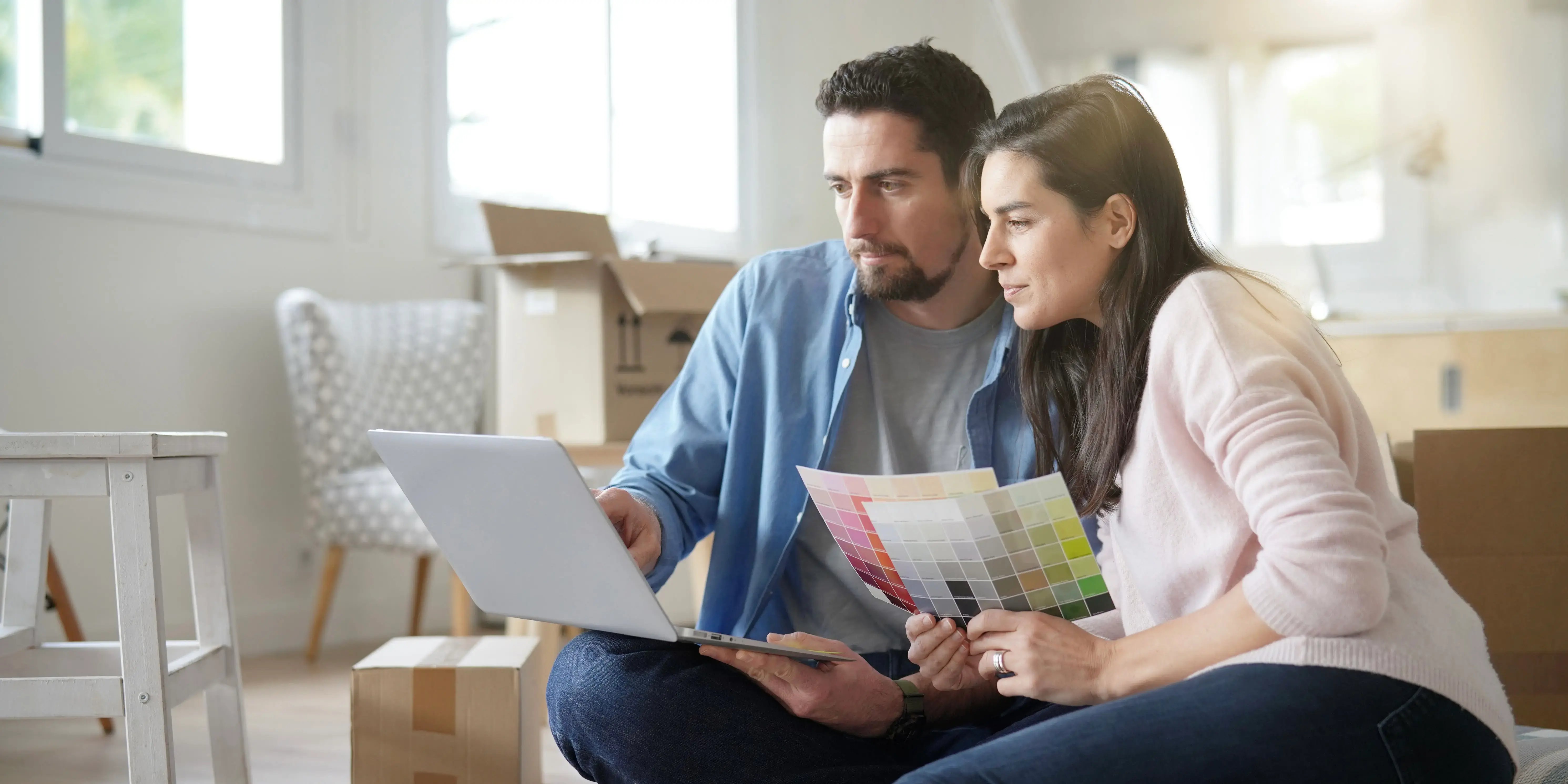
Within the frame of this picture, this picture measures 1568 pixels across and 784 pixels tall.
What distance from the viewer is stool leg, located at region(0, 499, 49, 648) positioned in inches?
57.0

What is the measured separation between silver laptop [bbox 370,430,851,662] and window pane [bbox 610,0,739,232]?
282cm

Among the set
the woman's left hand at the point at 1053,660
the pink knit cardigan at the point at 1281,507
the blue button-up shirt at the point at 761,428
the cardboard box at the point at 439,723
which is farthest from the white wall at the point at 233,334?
the pink knit cardigan at the point at 1281,507

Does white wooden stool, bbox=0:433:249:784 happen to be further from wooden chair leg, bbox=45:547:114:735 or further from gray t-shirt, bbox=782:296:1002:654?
wooden chair leg, bbox=45:547:114:735

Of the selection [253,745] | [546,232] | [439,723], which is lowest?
[253,745]

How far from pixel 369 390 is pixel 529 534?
6.59 ft

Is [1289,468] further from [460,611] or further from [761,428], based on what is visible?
[460,611]

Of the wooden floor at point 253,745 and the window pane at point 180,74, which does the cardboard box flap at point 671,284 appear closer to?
the wooden floor at point 253,745

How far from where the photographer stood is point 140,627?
122cm

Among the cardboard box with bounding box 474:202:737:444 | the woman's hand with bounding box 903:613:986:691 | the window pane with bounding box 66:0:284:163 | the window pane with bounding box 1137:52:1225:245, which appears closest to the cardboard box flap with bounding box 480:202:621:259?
the cardboard box with bounding box 474:202:737:444

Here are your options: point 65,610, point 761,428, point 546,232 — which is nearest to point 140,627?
point 761,428

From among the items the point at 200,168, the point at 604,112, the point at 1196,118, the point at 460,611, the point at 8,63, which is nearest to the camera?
the point at 8,63

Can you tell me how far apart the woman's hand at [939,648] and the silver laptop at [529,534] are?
0.06 metres

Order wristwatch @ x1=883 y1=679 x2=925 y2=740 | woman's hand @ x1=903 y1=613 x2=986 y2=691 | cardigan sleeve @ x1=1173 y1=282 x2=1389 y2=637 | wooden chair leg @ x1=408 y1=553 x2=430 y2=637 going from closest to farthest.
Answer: cardigan sleeve @ x1=1173 y1=282 x2=1389 y2=637, woman's hand @ x1=903 y1=613 x2=986 y2=691, wristwatch @ x1=883 y1=679 x2=925 y2=740, wooden chair leg @ x1=408 y1=553 x2=430 y2=637

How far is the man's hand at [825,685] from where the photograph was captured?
3.43ft
